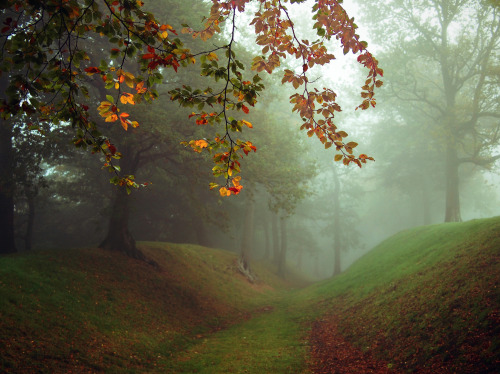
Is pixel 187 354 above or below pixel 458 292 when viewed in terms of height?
below

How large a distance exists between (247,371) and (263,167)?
9031 millimetres

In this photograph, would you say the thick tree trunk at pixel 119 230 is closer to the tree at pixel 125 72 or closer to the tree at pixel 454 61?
the tree at pixel 125 72

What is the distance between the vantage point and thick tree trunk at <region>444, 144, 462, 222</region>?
1872 cm

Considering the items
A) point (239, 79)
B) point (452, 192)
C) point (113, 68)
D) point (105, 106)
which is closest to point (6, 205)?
point (113, 68)

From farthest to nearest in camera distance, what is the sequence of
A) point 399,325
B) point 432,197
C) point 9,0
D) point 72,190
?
1. point 432,197
2. point 72,190
3. point 399,325
4. point 9,0

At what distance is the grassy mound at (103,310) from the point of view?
5812 millimetres

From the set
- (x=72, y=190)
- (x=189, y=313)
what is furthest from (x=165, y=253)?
(x=72, y=190)

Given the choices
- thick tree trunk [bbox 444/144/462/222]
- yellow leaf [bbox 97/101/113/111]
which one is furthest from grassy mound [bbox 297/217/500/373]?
thick tree trunk [bbox 444/144/462/222]

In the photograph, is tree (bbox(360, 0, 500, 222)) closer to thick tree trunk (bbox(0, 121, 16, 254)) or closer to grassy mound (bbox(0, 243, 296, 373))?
grassy mound (bbox(0, 243, 296, 373))

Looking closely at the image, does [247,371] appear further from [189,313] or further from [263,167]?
[263,167]

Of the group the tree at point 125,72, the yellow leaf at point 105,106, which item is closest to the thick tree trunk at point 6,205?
the tree at point 125,72

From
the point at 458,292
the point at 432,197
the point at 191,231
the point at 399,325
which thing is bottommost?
the point at 399,325

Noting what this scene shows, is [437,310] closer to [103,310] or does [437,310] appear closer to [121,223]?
[103,310]

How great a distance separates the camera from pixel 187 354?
7.42 metres
